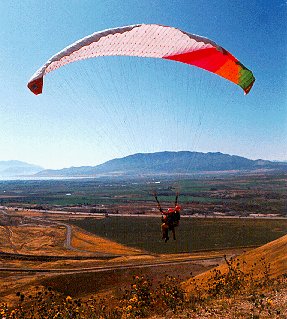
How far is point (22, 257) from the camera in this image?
47.0 meters

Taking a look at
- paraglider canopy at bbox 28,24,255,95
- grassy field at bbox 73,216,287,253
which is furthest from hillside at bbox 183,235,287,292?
grassy field at bbox 73,216,287,253

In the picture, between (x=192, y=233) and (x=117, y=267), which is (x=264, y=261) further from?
(x=192, y=233)

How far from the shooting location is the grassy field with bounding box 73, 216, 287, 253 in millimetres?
56594

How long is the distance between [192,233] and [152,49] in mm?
60537

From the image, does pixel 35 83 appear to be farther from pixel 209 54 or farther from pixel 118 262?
pixel 118 262

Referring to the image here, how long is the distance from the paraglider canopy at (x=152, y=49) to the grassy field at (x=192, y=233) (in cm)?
4364

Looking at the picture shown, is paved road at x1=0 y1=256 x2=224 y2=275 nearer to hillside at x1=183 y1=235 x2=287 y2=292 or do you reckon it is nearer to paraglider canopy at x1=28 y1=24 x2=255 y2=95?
hillside at x1=183 y1=235 x2=287 y2=292

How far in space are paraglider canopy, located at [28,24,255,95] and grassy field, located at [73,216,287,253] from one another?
1718 inches

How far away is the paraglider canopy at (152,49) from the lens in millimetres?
10789

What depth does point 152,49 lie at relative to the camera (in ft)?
38.9

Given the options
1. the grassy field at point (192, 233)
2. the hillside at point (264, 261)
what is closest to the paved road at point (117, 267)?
the hillside at point (264, 261)

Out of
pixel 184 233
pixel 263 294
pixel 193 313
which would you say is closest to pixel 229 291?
pixel 263 294

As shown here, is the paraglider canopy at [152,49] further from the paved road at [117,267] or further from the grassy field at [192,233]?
the grassy field at [192,233]

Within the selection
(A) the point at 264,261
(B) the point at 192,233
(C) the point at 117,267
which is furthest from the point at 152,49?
(B) the point at 192,233
